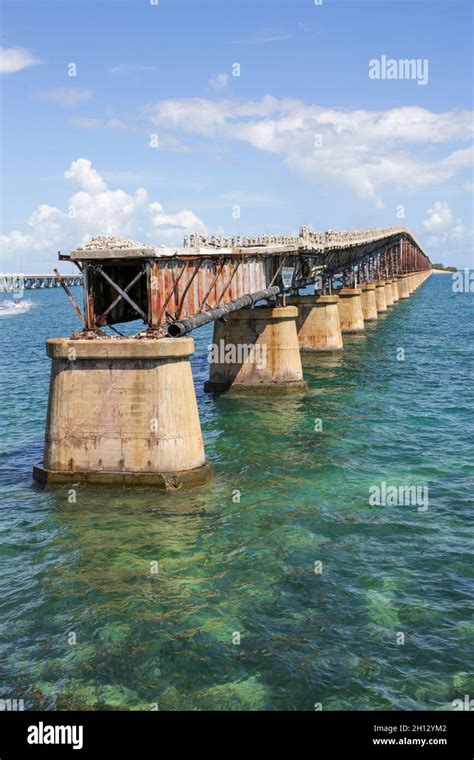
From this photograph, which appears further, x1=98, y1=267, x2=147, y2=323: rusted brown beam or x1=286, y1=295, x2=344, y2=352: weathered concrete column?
x1=286, y1=295, x2=344, y2=352: weathered concrete column

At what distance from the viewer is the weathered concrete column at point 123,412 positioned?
68.2ft

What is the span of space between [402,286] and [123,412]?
130 meters

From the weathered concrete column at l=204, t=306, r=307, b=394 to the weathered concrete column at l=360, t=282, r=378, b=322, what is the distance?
1908 inches

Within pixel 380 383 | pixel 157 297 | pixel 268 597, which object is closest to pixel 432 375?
pixel 380 383

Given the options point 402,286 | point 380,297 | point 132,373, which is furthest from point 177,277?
point 402,286

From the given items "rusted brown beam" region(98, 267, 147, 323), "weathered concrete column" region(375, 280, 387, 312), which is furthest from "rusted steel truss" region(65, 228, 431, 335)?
"weathered concrete column" region(375, 280, 387, 312)

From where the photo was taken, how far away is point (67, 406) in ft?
69.8

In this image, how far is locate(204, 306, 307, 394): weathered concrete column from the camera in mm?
39531

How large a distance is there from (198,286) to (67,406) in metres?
7.98

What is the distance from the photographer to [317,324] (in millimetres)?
56656

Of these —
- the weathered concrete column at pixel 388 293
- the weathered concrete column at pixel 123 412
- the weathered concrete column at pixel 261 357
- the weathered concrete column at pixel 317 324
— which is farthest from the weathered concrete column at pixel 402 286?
the weathered concrete column at pixel 123 412

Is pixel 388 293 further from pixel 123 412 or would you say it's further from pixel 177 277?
pixel 123 412

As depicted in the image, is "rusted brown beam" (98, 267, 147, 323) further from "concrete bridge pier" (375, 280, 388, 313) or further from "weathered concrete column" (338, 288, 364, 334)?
"concrete bridge pier" (375, 280, 388, 313)

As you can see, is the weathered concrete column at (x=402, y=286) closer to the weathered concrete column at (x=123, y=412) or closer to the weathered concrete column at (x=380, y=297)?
the weathered concrete column at (x=380, y=297)
